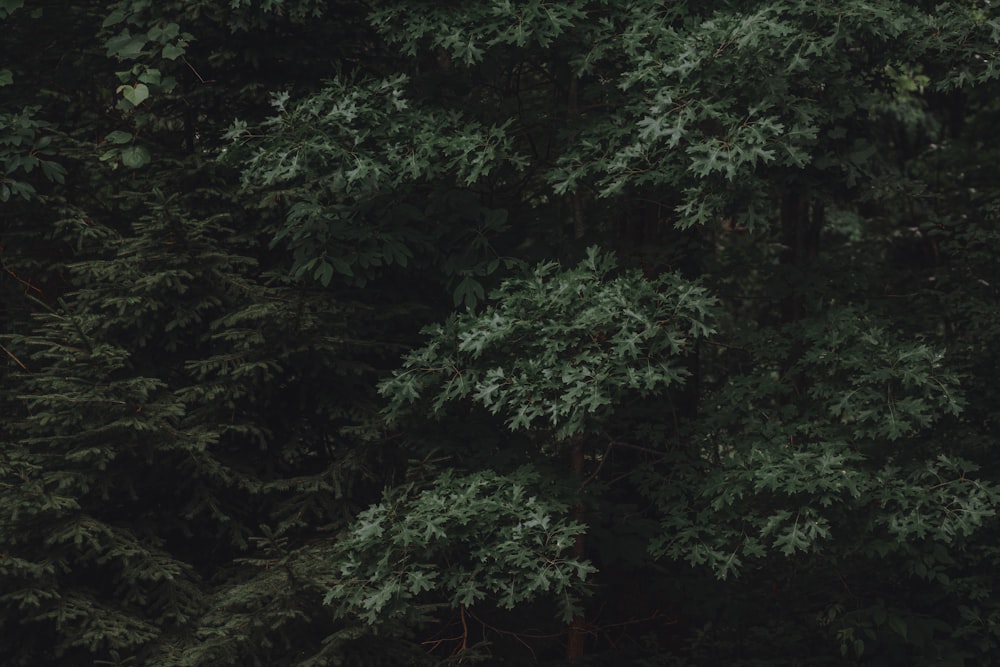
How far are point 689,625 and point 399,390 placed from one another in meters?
3.24

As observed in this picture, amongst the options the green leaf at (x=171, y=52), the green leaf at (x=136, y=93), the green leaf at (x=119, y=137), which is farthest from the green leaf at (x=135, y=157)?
the green leaf at (x=171, y=52)

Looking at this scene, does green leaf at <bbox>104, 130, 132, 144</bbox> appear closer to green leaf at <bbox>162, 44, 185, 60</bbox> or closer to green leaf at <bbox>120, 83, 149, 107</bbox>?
green leaf at <bbox>120, 83, 149, 107</bbox>

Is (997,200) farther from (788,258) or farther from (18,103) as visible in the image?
(18,103)

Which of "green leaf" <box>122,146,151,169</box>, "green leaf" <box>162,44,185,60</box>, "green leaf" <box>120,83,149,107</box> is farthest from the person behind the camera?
"green leaf" <box>122,146,151,169</box>

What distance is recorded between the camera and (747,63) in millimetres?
4824

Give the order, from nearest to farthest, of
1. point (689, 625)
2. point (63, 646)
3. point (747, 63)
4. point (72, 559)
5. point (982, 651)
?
1. point (747, 63)
2. point (63, 646)
3. point (72, 559)
4. point (982, 651)
5. point (689, 625)

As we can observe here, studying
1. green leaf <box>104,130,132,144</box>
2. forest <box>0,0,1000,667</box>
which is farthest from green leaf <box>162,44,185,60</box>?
A: green leaf <box>104,130,132,144</box>

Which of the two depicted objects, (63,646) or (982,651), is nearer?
(63,646)

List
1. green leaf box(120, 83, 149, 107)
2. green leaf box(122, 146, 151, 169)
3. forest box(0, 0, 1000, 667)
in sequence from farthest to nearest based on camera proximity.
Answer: green leaf box(122, 146, 151, 169) < green leaf box(120, 83, 149, 107) < forest box(0, 0, 1000, 667)

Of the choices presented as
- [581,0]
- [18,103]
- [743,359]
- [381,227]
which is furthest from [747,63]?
[18,103]

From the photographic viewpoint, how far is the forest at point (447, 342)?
4961 millimetres

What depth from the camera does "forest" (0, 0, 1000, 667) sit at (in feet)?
16.3

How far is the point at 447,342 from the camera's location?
540 cm

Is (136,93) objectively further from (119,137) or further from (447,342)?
(447,342)
